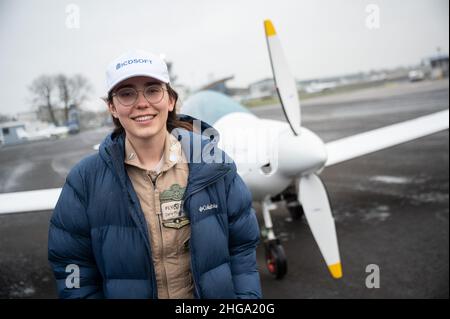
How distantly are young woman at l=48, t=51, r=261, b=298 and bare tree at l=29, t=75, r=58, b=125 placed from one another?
8.52ft

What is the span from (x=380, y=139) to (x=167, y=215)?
522 centimetres

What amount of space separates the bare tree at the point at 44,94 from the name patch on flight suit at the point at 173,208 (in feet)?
9.16

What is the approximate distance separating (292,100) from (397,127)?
3659 mm

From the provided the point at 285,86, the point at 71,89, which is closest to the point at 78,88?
the point at 71,89

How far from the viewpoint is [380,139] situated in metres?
5.85

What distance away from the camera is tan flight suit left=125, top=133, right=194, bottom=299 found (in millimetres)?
1385

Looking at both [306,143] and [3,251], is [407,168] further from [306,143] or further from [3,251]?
[3,251]

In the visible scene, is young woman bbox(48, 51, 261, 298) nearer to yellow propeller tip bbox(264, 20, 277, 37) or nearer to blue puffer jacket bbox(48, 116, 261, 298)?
blue puffer jacket bbox(48, 116, 261, 298)

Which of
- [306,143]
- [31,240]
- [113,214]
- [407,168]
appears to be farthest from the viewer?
[407,168]

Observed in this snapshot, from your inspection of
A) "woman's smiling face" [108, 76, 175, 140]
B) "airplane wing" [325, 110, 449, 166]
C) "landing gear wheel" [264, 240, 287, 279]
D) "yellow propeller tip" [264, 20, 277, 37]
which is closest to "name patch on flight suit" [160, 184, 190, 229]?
"woman's smiling face" [108, 76, 175, 140]

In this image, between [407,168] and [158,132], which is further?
[407,168]

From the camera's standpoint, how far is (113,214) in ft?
4.41

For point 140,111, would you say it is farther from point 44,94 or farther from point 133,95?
point 44,94

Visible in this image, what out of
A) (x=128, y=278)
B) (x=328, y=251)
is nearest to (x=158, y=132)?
(x=128, y=278)
